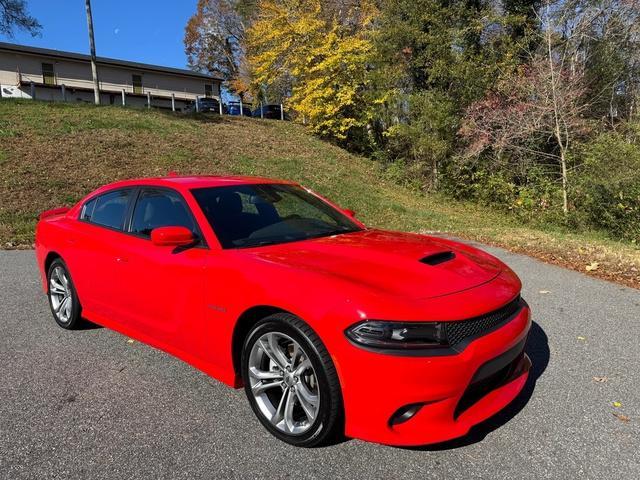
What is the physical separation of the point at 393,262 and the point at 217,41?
52.3 metres

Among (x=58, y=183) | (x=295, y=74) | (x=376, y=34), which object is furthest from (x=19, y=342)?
(x=295, y=74)

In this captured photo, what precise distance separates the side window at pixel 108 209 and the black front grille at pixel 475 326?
278cm

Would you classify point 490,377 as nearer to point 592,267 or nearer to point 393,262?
point 393,262

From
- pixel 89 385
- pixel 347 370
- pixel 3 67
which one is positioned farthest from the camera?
pixel 3 67

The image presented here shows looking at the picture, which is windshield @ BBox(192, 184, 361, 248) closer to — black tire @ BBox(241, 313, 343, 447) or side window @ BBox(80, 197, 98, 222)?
black tire @ BBox(241, 313, 343, 447)

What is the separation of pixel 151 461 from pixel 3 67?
4117 centimetres

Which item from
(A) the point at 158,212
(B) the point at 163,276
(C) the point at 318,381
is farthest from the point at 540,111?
(C) the point at 318,381

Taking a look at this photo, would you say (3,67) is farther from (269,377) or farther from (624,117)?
(269,377)

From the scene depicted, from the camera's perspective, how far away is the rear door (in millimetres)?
3223

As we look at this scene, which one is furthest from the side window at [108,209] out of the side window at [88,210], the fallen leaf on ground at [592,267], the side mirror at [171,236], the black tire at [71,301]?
the fallen leaf on ground at [592,267]

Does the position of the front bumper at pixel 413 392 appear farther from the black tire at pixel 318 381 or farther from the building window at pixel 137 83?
the building window at pixel 137 83

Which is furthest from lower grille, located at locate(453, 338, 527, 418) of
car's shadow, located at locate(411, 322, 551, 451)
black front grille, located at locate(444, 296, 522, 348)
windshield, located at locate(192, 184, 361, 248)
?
windshield, located at locate(192, 184, 361, 248)

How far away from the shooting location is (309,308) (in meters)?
2.56

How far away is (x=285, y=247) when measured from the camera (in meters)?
3.26
